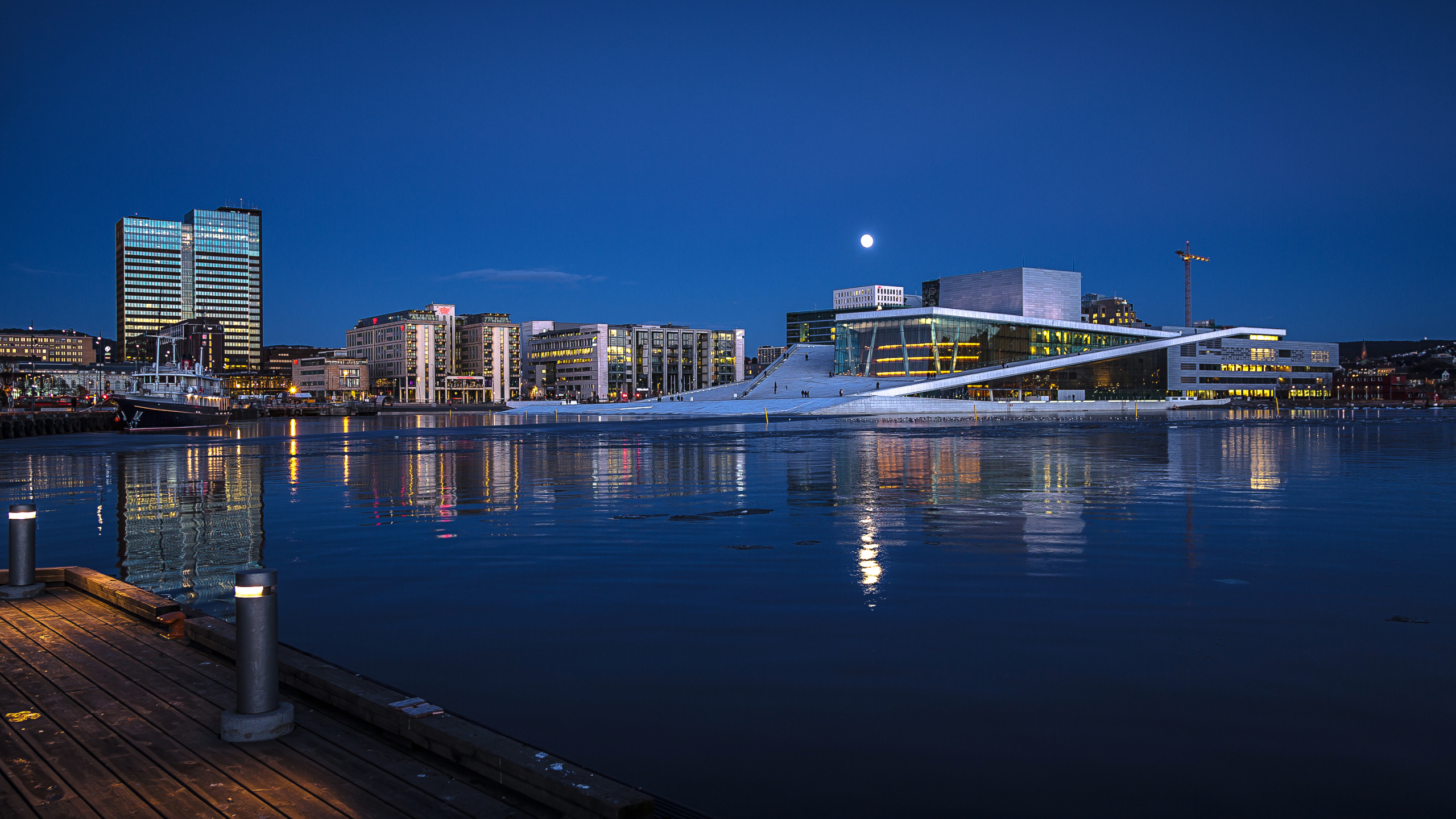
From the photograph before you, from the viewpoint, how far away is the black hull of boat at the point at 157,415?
65.2m

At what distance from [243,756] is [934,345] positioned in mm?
110492

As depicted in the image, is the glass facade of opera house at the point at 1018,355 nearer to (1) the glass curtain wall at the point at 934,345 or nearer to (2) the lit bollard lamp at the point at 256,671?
(1) the glass curtain wall at the point at 934,345

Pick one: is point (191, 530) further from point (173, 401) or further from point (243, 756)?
point (173, 401)

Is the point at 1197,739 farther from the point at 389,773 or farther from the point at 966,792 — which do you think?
the point at 389,773

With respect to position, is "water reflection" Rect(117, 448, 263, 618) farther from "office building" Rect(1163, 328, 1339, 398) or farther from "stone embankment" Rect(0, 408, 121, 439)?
"office building" Rect(1163, 328, 1339, 398)

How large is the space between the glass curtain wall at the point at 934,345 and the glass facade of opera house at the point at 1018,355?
0.09 metres

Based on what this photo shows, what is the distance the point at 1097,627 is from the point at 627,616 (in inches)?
164

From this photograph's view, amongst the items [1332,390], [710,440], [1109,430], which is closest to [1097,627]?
[710,440]

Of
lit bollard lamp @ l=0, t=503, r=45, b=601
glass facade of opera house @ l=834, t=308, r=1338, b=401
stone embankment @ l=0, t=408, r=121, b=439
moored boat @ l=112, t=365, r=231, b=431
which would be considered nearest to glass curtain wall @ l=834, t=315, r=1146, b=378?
glass facade of opera house @ l=834, t=308, r=1338, b=401

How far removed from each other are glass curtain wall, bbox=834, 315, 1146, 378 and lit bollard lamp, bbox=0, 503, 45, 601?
344 feet

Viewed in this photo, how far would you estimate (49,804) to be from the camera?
436cm

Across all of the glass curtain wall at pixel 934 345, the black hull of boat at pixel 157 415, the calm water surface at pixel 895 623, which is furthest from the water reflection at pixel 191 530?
the glass curtain wall at pixel 934 345

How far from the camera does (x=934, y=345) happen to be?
A: 366 ft

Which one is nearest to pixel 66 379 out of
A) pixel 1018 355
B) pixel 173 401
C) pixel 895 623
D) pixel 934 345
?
pixel 173 401
